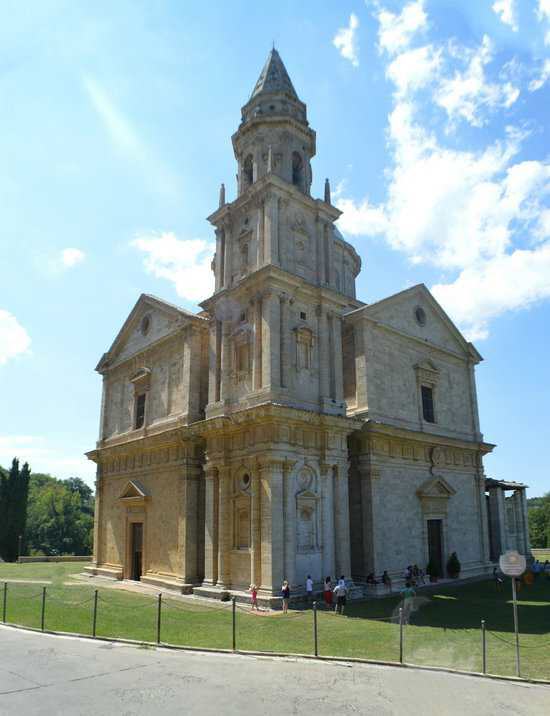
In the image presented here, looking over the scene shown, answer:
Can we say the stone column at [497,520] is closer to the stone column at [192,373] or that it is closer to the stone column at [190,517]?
the stone column at [190,517]

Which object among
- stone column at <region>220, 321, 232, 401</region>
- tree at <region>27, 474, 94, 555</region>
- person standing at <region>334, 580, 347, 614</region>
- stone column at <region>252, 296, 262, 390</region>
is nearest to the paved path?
person standing at <region>334, 580, 347, 614</region>

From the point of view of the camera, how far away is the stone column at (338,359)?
2602cm

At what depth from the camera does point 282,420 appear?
2259cm

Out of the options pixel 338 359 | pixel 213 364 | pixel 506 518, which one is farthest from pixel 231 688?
pixel 506 518

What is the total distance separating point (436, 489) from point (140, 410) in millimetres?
17063

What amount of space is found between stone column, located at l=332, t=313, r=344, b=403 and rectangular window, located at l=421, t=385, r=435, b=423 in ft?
23.0

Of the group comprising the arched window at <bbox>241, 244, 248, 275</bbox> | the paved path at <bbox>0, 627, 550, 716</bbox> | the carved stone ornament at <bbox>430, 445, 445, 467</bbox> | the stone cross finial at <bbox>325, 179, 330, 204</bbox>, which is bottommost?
the paved path at <bbox>0, 627, 550, 716</bbox>

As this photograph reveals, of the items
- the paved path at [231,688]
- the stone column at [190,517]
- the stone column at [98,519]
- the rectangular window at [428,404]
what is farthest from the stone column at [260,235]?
the stone column at [98,519]

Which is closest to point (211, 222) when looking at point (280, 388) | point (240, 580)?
point (280, 388)

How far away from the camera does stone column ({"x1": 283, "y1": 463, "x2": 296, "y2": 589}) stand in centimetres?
2159

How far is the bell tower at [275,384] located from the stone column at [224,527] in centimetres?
5

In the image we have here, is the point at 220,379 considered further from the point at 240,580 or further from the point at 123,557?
the point at 123,557

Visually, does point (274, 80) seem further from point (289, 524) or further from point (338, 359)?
point (289, 524)

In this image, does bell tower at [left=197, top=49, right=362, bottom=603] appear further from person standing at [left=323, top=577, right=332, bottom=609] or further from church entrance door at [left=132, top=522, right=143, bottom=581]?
church entrance door at [left=132, top=522, right=143, bottom=581]
